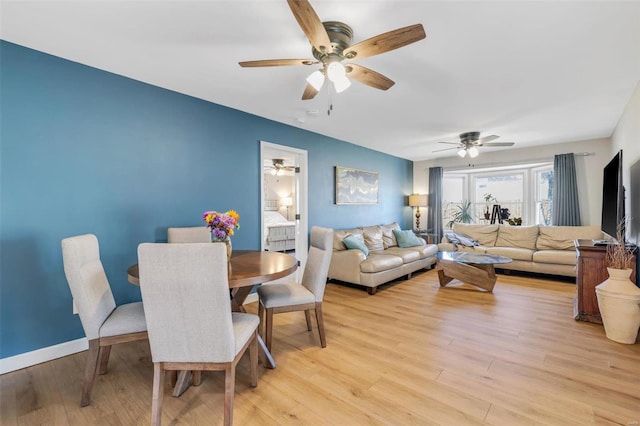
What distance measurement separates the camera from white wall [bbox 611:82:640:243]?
2842 millimetres

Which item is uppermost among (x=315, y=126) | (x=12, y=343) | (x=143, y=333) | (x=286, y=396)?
(x=315, y=126)

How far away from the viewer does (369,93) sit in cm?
309

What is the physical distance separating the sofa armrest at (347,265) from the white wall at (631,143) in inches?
114

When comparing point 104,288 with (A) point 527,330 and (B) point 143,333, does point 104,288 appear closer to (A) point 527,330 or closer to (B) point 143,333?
(B) point 143,333

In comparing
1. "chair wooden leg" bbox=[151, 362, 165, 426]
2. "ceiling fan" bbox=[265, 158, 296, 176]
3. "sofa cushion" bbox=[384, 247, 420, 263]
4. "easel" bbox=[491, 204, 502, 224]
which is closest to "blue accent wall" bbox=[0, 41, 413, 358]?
"chair wooden leg" bbox=[151, 362, 165, 426]

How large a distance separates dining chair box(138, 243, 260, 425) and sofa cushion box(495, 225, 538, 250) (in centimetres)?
556

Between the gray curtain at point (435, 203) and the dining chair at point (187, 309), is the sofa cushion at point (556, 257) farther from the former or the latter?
the dining chair at point (187, 309)

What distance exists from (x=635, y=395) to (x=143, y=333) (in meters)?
3.17

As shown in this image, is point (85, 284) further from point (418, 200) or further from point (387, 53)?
point (418, 200)

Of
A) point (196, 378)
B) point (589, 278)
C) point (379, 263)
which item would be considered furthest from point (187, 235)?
point (589, 278)

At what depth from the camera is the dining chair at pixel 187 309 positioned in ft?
4.67

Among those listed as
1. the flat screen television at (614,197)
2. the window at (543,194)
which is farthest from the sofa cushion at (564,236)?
the flat screen television at (614,197)

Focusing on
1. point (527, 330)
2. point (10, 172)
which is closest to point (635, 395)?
point (527, 330)

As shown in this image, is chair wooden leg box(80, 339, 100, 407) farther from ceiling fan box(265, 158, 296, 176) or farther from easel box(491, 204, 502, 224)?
easel box(491, 204, 502, 224)
